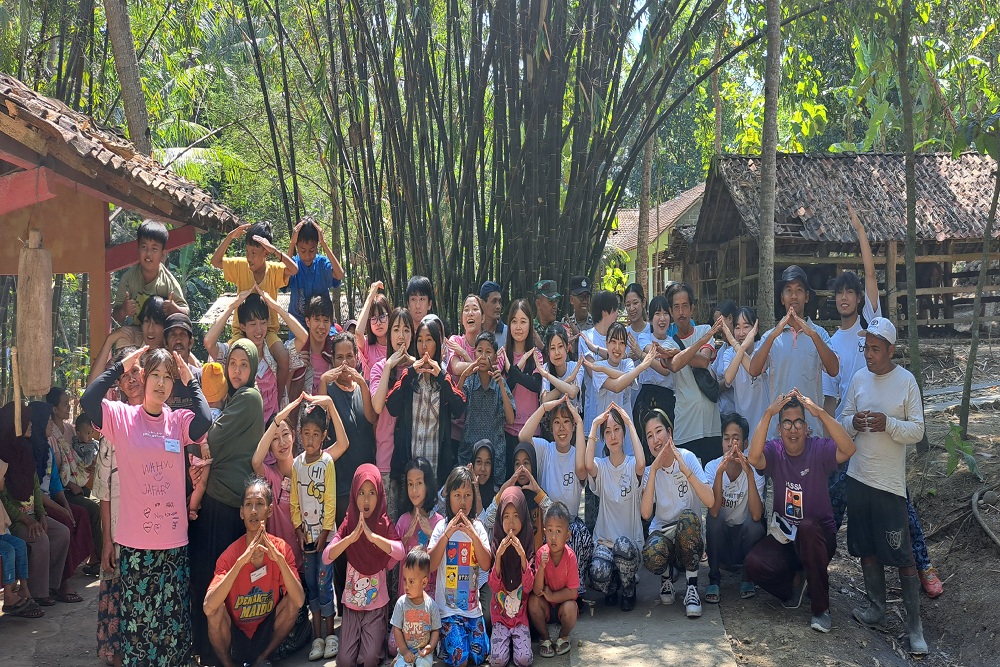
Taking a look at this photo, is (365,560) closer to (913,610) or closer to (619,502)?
(619,502)

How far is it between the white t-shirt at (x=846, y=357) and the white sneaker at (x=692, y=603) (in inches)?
51.0

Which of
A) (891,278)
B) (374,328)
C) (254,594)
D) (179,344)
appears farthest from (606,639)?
(891,278)

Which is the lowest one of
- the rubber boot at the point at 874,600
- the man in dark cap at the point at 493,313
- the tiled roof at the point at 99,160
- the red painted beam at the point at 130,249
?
the rubber boot at the point at 874,600

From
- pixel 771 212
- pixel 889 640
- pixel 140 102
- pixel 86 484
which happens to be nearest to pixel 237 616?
pixel 86 484

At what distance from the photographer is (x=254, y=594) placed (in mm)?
3893

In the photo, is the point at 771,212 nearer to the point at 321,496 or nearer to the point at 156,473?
the point at 321,496

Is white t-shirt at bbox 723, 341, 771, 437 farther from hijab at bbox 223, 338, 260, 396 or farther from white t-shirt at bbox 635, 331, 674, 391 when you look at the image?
hijab at bbox 223, 338, 260, 396

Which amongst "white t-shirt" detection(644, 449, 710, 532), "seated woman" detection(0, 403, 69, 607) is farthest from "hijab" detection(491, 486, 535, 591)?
"seated woman" detection(0, 403, 69, 607)

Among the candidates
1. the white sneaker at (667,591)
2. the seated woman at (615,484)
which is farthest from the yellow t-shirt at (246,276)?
the white sneaker at (667,591)

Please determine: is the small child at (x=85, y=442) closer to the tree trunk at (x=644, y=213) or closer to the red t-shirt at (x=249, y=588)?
the red t-shirt at (x=249, y=588)

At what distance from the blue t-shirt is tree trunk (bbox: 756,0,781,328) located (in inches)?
156

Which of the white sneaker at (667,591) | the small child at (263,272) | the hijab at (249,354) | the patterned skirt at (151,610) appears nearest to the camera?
the patterned skirt at (151,610)

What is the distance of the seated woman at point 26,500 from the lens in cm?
462

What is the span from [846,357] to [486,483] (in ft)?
7.07
